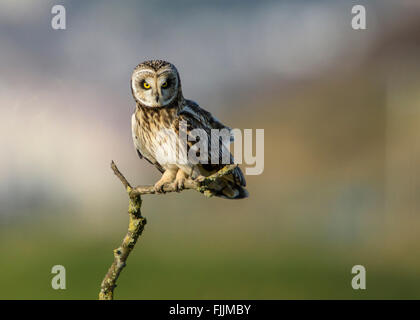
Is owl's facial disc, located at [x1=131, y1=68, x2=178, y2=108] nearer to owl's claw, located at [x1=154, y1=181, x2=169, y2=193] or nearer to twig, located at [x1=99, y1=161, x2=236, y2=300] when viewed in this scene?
owl's claw, located at [x1=154, y1=181, x2=169, y2=193]

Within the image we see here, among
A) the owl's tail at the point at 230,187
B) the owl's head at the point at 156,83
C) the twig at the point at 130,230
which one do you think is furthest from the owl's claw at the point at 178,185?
the owl's head at the point at 156,83

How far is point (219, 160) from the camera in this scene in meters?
2.76

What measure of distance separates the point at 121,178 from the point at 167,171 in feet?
2.05

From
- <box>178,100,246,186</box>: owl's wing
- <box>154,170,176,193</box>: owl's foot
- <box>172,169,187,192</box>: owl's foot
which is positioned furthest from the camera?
<box>178,100,246,186</box>: owl's wing

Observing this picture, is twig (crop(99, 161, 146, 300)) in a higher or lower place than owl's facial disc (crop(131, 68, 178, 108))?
lower

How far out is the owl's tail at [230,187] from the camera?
9.12ft

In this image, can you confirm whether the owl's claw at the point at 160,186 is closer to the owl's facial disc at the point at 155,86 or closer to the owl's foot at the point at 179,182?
the owl's foot at the point at 179,182

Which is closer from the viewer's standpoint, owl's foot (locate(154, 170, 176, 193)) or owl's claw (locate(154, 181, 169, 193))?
owl's claw (locate(154, 181, 169, 193))

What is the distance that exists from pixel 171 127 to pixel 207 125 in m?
0.24

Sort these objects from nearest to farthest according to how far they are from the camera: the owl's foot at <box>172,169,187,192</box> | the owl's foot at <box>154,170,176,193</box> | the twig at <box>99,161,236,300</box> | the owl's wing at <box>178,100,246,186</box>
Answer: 1. the twig at <box>99,161,236,300</box>
2. the owl's foot at <box>172,169,187,192</box>
3. the owl's foot at <box>154,170,176,193</box>
4. the owl's wing at <box>178,100,246,186</box>

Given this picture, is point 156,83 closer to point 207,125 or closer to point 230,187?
point 207,125

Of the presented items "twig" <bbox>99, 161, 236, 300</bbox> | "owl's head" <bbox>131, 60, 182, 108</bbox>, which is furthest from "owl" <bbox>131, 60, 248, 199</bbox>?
"twig" <bbox>99, 161, 236, 300</bbox>

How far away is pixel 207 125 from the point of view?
2818 mm

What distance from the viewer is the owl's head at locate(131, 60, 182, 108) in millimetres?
2645
